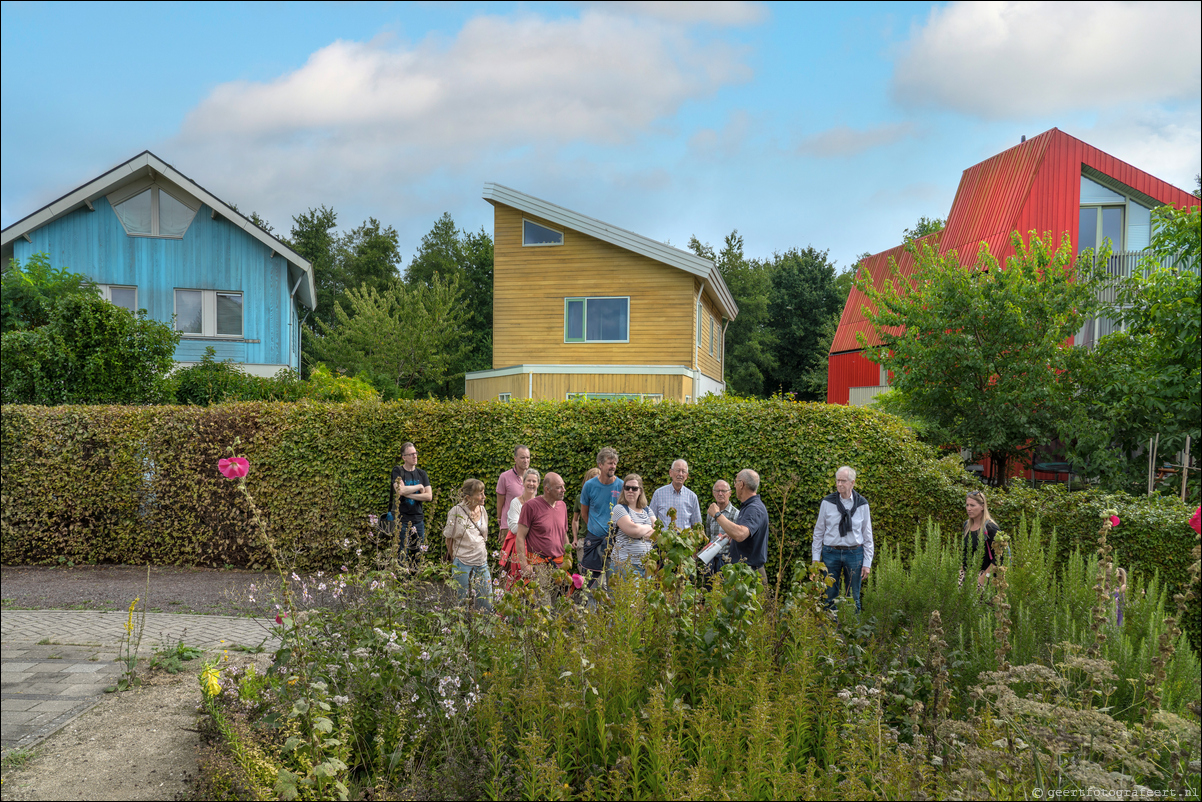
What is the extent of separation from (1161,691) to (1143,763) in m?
0.88

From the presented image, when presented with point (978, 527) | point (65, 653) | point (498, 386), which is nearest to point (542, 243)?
point (498, 386)

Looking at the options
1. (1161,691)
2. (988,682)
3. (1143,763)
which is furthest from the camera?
(988,682)

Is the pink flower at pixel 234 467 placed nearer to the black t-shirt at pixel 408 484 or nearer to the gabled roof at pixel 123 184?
the black t-shirt at pixel 408 484

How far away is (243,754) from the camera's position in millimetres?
3098

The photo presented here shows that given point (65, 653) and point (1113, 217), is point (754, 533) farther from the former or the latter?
point (1113, 217)

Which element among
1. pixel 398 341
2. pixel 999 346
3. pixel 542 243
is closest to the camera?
pixel 999 346

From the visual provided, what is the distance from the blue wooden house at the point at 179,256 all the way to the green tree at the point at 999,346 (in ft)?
55.8

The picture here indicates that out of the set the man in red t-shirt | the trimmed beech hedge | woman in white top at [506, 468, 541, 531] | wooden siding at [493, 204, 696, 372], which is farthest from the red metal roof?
the man in red t-shirt

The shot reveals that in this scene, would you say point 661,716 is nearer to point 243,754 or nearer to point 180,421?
point 243,754

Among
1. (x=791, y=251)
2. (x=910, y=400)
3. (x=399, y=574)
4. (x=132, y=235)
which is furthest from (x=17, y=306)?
(x=791, y=251)

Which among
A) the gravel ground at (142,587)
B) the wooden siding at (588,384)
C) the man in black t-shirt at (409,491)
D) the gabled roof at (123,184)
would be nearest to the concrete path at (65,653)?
the gravel ground at (142,587)

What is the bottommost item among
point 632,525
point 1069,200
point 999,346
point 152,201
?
point 632,525

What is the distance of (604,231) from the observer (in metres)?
19.3

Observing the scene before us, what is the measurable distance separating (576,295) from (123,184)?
12.7m
